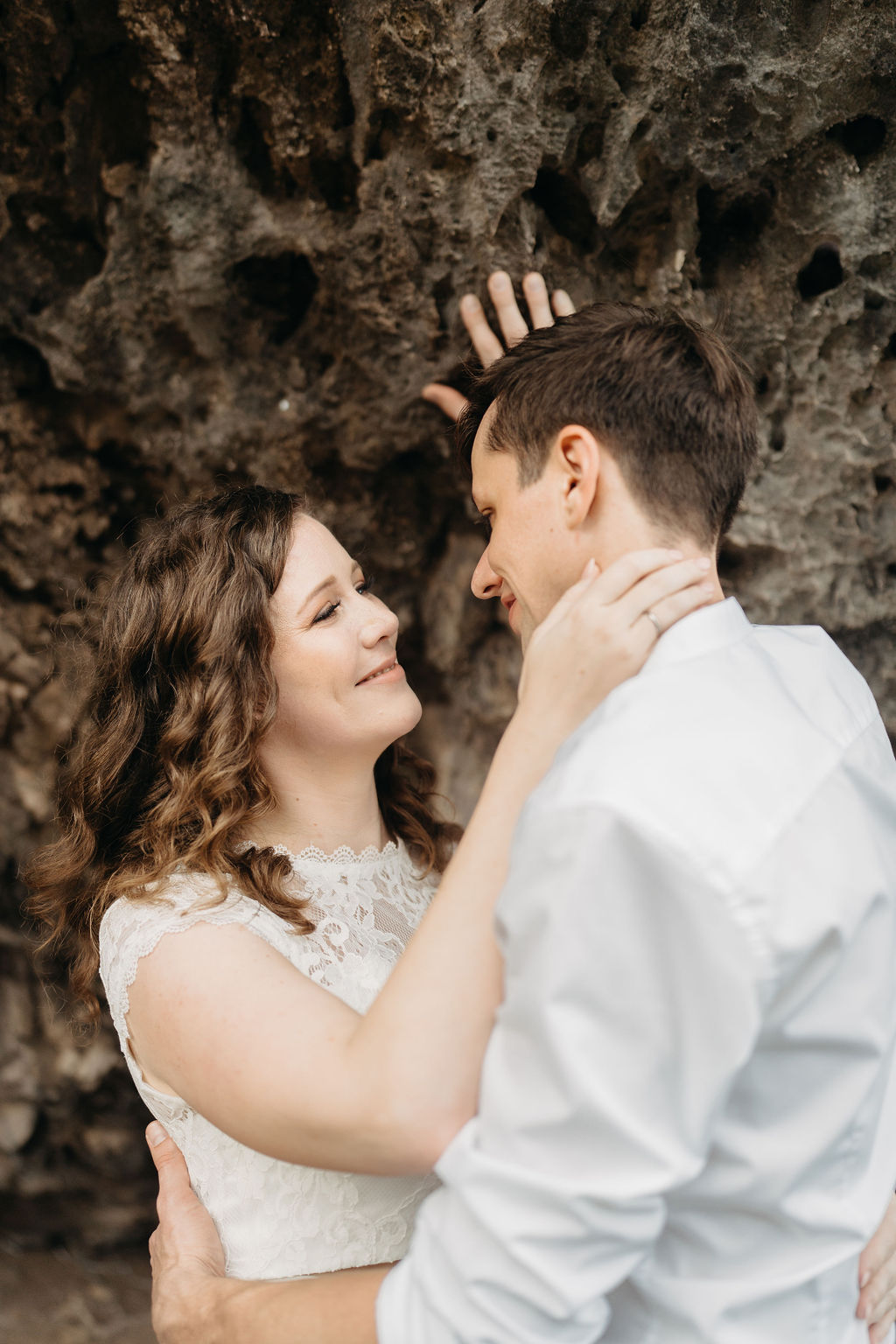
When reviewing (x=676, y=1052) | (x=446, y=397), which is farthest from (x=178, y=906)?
(x=446, y=397)

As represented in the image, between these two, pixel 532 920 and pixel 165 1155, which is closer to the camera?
pixel 532 920

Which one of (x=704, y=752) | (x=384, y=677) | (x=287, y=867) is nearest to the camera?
(x=704, y=752)

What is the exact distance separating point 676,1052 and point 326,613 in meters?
1.40

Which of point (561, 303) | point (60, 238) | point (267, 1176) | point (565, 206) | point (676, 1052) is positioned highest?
point (60, 238)

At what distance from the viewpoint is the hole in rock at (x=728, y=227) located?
2.54m

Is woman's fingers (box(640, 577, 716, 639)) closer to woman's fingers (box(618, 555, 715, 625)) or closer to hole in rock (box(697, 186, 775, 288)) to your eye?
woman's fingers (box(618, 555, 715, 625))

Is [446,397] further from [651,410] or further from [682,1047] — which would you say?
[682,1047]

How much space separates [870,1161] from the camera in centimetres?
152

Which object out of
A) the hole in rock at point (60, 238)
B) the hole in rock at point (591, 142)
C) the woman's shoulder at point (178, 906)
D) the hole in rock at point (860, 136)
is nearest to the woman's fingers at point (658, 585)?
the woman's shoulder at point (178, 906)

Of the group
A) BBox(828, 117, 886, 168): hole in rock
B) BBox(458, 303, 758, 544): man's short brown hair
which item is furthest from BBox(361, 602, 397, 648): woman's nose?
BBox(828, 117, 886, 168): hole in rock

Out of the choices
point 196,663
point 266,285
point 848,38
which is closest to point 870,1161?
point 196,663

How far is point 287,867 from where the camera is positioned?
2205 mm

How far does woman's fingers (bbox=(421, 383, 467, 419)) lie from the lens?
274cm

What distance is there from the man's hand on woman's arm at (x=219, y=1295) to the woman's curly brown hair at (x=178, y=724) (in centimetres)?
51
